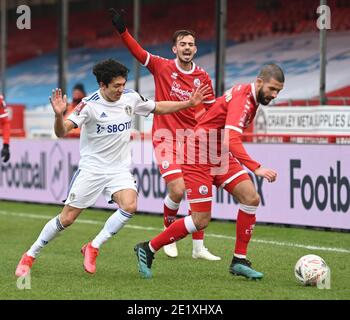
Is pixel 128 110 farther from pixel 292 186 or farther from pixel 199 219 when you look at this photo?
pixel 292 186

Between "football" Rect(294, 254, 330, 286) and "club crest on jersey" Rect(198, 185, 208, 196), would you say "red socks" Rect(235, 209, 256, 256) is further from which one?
"football" Rect(294, 254, 330, 286)

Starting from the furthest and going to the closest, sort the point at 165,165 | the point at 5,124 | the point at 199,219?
1. the point at 5,124
2. the point at 165,165
3. the point at 199,219

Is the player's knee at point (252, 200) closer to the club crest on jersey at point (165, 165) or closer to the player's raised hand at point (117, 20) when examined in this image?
the club crest on jersey at point (165, 165)

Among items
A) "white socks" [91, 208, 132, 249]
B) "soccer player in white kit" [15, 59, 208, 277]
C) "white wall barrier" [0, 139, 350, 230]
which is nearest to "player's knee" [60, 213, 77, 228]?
"soccer player in white kit" [15, 59, 208, 277]

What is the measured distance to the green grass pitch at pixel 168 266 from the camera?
7379 mm

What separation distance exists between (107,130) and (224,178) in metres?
1.09

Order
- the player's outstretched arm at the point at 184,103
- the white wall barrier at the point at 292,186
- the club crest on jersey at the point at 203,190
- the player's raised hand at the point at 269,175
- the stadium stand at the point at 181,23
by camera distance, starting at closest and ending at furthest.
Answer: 1. the player's raised hand at the point at 269,175
2. the player's outstretched arm at the point at 184,103
3. the club crest on jersey at the point at 203,190
4. the white wall barrier at the point at 292,186
5. the stadium stand at the point at 181,23

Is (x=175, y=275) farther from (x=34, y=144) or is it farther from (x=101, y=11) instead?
(x=101, y=11)

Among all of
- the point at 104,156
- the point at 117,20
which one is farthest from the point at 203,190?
the point at 117,20

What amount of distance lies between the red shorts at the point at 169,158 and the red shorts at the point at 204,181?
4.53ft

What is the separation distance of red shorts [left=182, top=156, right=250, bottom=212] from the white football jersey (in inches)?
23.1

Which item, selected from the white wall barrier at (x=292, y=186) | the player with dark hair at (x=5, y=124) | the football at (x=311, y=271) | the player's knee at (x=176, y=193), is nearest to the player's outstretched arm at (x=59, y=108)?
the football at (x=311, y=271)

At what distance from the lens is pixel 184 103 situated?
8383mm
